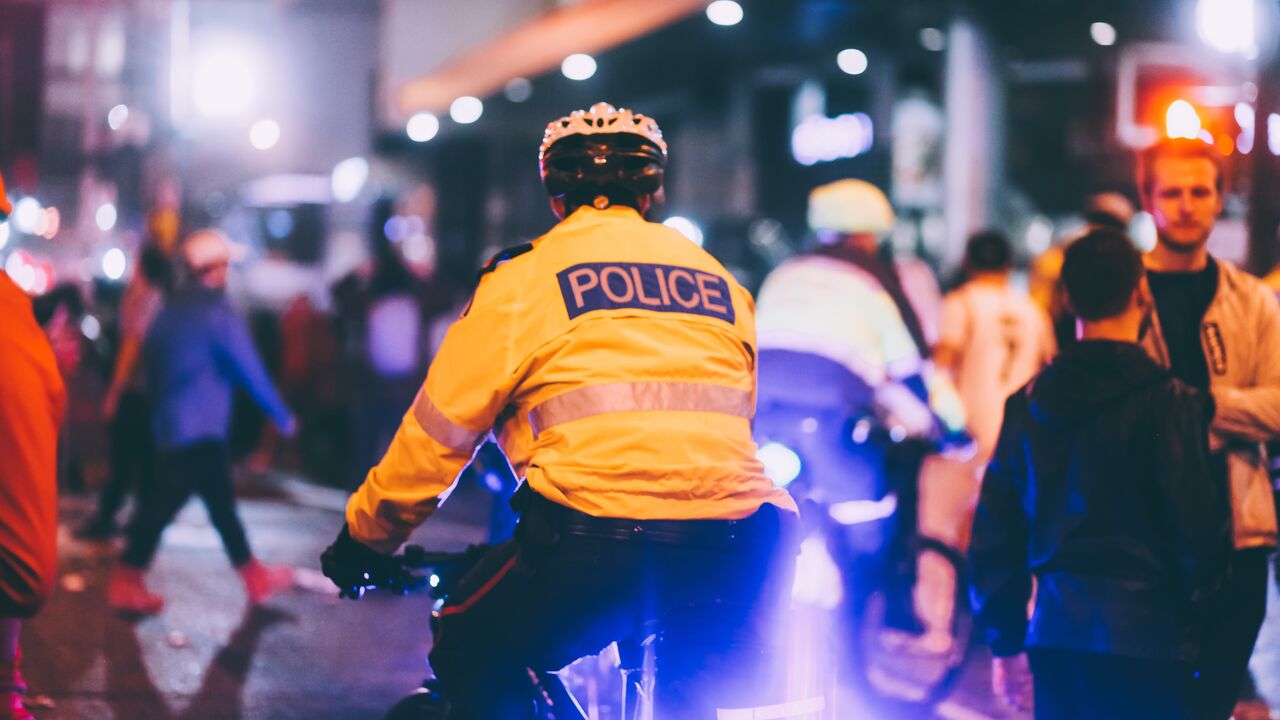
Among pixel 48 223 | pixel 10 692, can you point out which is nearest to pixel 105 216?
pixel 48 223

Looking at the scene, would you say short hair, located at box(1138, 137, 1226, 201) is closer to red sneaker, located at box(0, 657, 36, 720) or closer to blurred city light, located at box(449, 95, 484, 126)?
red sneaker, located at box(0, 657, 36, 720)

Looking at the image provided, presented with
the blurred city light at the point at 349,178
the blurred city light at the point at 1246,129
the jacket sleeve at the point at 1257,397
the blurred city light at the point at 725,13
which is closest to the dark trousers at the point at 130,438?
the blurred city light at the point at 725,13

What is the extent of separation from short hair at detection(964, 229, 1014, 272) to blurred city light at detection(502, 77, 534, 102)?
8.51m

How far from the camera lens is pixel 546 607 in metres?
3.40

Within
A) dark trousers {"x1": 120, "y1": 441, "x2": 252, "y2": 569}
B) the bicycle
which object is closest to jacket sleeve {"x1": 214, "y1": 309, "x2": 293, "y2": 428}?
dark trousers {"x1": 120, "y1": 441, "x2": 252, "y2": 569}

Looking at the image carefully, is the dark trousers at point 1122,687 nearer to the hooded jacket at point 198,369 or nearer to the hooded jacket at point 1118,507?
the hooded jacket at point 1118,507

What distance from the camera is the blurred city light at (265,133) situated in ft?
93.5

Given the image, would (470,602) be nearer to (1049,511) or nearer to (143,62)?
(1049,511)

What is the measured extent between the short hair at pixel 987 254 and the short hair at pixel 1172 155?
3814 mm

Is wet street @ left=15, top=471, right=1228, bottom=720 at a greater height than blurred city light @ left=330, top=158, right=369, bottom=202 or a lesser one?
lesser

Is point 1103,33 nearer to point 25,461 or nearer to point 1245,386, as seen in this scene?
point 1245,386

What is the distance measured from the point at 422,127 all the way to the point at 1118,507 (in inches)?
675

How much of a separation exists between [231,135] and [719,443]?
29.0 metres

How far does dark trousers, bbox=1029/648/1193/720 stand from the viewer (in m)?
3.94
